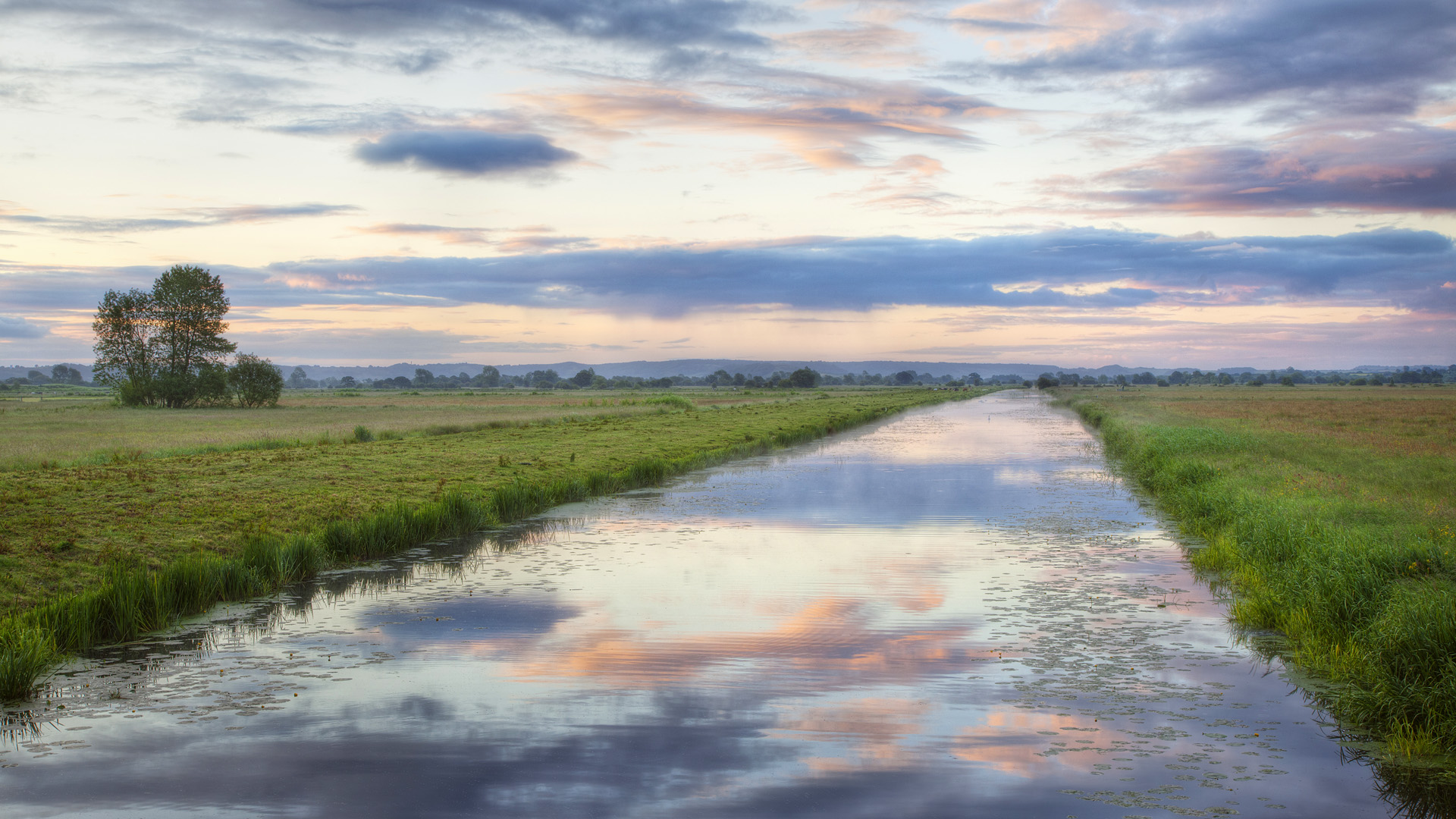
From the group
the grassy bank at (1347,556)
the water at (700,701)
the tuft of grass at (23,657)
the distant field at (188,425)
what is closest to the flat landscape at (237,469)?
the distant field at (188,425)

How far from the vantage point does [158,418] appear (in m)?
62.2

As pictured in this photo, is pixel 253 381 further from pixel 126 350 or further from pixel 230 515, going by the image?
pixel 230 515

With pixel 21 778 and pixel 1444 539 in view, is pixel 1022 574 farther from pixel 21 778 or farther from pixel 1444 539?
pixel 21 778

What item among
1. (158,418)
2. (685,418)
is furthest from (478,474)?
(158,418)

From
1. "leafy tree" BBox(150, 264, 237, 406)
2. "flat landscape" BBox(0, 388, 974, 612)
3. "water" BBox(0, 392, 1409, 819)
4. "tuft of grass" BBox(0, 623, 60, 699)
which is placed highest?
"leafy tree" BBox(150, 264, 237, 406)

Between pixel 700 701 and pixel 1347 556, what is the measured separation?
9.03 m

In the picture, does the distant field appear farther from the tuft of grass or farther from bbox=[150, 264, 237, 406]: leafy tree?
the tuft of grass

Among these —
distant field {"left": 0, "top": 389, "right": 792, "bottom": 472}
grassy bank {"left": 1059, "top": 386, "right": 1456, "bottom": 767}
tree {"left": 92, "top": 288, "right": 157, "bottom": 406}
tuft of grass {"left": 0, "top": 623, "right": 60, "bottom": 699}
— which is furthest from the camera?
tree {"left": 92, "top": 288, "right": 157, "bottom": 406}

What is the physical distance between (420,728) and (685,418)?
193ft

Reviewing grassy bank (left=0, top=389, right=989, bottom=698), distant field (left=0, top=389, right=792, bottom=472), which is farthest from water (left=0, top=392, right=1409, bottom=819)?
distant field (left=0, top=389, right=792, bottom=472)

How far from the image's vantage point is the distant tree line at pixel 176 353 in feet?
274

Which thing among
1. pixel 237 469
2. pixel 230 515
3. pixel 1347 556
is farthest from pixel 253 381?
pixel 1347 556

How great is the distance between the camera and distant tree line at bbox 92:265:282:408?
8338cm

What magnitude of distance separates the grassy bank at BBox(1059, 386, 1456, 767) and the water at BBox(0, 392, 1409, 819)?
70cm
